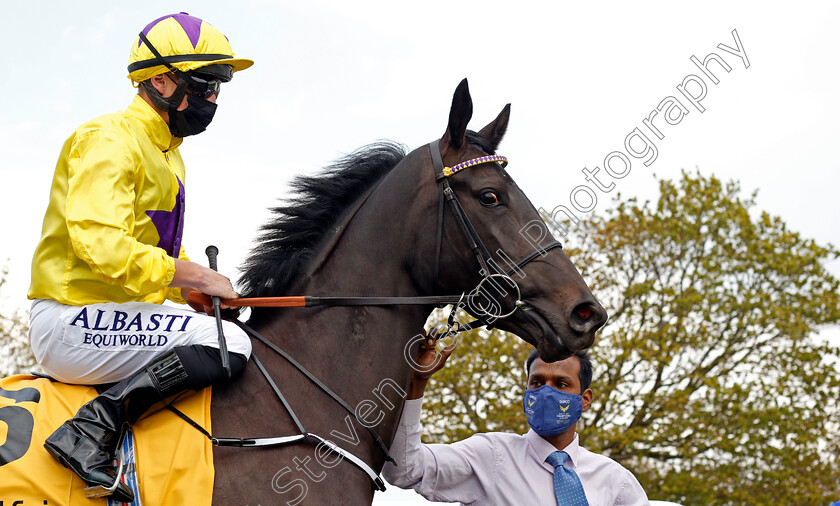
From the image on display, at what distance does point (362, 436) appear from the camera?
2.91 m

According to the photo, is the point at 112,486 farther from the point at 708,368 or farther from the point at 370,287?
the point at 708,368

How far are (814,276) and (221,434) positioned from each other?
15.6 m

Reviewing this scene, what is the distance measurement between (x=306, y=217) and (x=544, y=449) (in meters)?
1.71

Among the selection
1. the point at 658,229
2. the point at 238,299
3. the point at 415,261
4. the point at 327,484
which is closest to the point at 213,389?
the point at 238,299

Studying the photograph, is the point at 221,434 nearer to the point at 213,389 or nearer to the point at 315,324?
the point at 213,389

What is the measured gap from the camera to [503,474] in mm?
3752

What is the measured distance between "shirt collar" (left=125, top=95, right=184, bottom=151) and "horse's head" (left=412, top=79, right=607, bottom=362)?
1.08 metres

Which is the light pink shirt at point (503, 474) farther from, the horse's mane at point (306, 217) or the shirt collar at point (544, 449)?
the horse's mane at point (306, 217)

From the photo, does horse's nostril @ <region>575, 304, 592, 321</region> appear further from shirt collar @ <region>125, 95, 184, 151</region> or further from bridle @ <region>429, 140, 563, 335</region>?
shirt collar @ <region>125, 95, 184, 151</region>

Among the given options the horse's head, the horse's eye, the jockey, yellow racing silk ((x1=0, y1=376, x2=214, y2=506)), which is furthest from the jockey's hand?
the horse's eye

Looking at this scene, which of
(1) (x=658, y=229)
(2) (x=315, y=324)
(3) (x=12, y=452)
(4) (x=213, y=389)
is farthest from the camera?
(1) (x=658, y=229)

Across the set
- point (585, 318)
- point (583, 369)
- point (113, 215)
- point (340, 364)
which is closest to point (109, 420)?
point (113, 215)

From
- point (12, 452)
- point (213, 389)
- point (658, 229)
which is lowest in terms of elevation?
point (12, 452)

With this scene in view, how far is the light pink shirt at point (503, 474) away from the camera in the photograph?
141 inches
